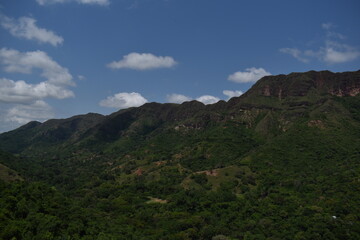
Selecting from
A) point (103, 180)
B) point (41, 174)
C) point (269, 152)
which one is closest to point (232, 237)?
point (269, 152)

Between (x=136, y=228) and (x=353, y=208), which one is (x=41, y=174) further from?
(x=353, y=208)

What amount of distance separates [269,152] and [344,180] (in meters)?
49.6

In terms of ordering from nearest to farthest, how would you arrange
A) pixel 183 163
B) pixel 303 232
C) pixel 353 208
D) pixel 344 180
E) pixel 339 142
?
pixel 303 232 → pixel 353 208 → pixel 344 180 → pixel 339 142 → pixel 183 163

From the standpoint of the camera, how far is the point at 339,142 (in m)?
151

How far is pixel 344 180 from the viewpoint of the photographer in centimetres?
10862

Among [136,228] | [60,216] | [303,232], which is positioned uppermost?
[60,216]

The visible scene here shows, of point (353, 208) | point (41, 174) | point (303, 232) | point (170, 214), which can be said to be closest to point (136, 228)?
point (170, 214)

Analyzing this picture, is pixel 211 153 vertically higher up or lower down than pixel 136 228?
higher up

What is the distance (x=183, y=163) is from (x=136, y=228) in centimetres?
9256

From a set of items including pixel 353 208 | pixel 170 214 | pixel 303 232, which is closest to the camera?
pixel 303 232

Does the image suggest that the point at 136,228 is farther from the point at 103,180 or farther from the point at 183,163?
the point at 183,163

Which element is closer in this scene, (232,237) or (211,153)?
(232,237)

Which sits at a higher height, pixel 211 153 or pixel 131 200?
pixel 211 153

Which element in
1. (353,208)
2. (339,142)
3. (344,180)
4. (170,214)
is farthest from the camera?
(339,142)
